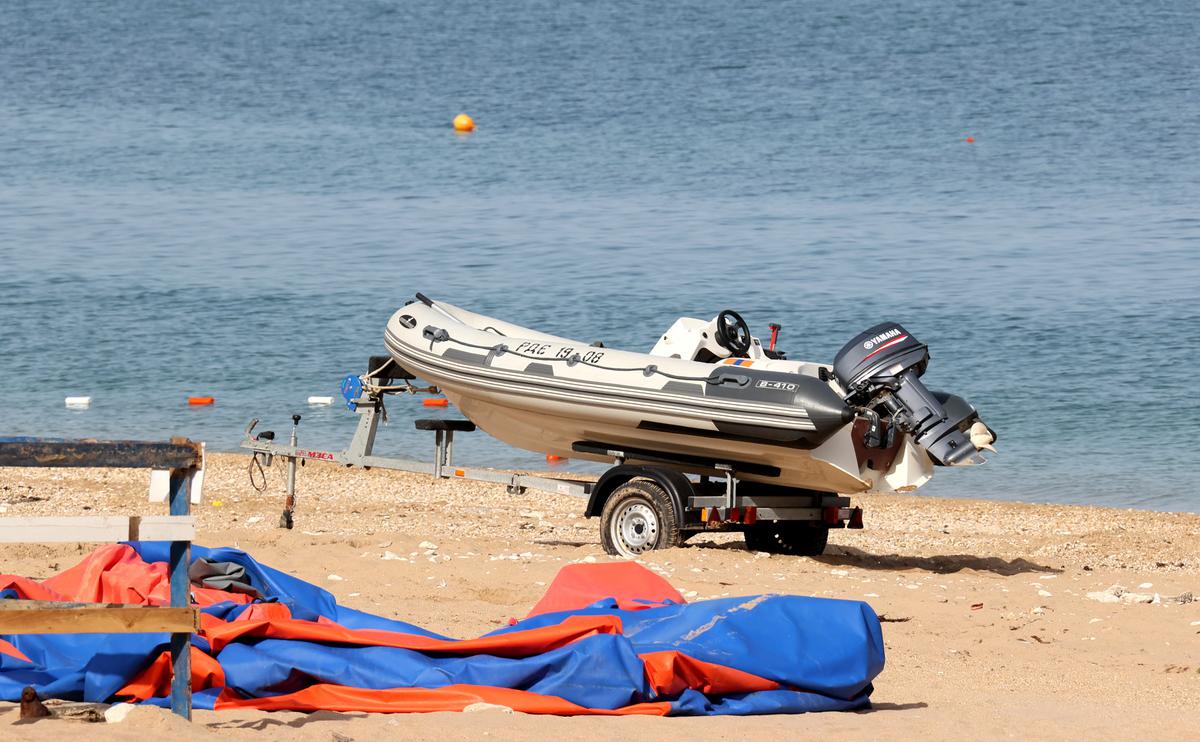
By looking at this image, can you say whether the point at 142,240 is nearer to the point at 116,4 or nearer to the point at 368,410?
the point at 368,410

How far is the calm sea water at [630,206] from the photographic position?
1803 cm

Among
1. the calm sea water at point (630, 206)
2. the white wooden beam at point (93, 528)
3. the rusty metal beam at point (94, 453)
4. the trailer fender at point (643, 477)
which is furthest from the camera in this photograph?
the calm sea water at point (630, 206)

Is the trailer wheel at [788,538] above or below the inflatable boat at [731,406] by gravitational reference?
below

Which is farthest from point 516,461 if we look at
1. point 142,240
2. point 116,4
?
point 116,4

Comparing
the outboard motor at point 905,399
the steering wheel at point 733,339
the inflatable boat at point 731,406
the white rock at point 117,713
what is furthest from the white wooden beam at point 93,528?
the steering wheel at point 733,339

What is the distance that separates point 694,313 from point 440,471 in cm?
1054

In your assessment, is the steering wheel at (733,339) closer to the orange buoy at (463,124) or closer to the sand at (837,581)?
the sand at (837,581)

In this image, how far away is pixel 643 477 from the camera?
9.59 m

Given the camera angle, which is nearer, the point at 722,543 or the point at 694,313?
the point at 722,543

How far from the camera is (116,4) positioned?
228 ft

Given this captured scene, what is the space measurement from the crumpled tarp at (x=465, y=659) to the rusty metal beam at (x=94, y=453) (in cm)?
81

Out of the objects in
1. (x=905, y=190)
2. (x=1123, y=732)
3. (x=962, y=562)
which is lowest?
(x=1123, y=732)

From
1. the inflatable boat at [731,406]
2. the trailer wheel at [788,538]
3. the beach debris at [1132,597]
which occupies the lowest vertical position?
the beach debris at [1132,597]

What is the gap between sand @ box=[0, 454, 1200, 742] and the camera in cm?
539
